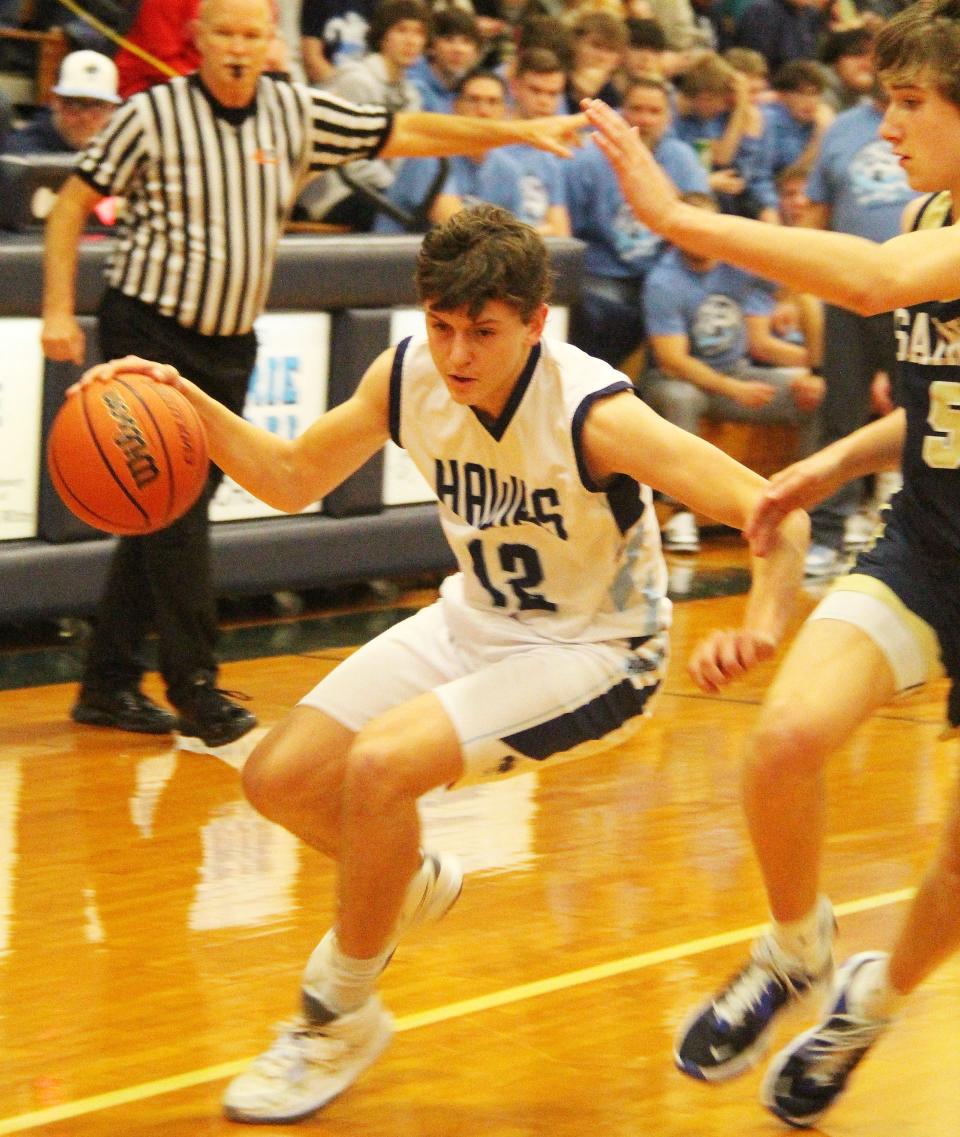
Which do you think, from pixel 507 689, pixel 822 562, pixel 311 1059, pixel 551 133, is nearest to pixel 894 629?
Result: pixel 507 689

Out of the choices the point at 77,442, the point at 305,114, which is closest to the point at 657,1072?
the point at 77,442

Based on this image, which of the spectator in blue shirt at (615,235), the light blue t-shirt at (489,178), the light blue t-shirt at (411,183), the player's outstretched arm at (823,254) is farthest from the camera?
the spectator in blue shirt at (615,235)

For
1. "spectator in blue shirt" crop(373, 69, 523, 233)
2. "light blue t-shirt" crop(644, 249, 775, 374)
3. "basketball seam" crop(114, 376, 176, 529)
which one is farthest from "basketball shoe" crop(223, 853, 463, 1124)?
"light blue t-shirt" crop(644, 249, 775, 374)

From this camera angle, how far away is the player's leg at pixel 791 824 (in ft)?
10.1

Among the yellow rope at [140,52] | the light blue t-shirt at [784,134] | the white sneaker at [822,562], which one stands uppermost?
the yellow rope at [140,52]

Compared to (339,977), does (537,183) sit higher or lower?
higher

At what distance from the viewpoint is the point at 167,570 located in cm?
568

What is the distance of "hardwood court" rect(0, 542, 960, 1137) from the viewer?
3.31 metres

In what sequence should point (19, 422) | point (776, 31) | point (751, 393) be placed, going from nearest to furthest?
point (19, 422) < point (751, 393) < point (776, 31)

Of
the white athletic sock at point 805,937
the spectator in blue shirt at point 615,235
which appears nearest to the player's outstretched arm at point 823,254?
the white athletic sock at point 805,937

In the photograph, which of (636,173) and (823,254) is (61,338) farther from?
(823,254)

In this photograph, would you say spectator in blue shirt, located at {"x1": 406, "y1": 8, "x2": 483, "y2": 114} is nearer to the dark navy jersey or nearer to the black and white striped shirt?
the black and white striped shirt

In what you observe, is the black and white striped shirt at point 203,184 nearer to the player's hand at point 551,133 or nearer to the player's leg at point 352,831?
the player's hand at point 551,133

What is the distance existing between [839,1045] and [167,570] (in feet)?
9.68
